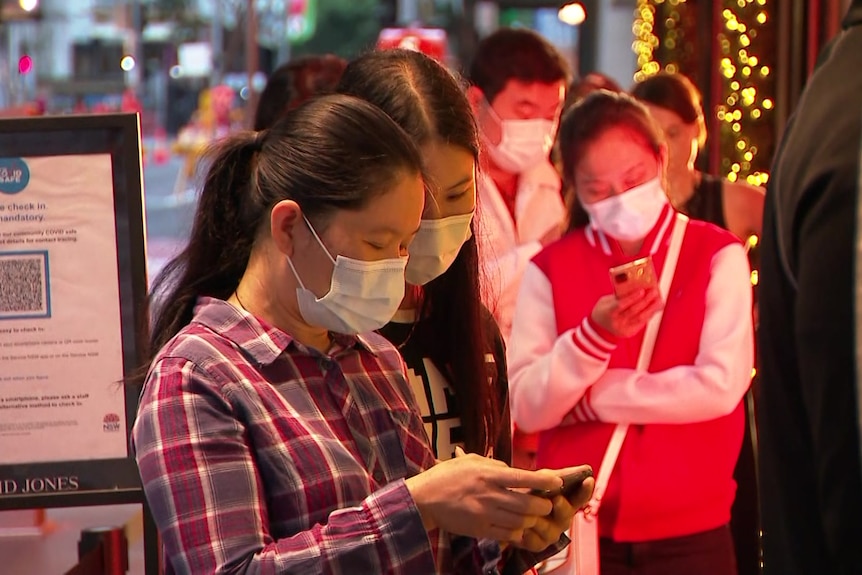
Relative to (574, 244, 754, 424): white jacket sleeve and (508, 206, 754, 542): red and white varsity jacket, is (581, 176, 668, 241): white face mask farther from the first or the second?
(574, 244, 754, 424): white jacket sleeve

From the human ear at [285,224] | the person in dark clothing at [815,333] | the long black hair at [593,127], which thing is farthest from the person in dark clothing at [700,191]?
the person in dark clothing at [815,333]

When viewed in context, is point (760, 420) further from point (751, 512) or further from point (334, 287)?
point (751, 512)

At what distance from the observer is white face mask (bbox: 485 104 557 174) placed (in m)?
3.63

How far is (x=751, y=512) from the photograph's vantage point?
3189 mm

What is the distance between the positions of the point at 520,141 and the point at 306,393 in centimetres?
216

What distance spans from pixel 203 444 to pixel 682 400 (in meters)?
1.53

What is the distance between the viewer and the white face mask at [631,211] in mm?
2922

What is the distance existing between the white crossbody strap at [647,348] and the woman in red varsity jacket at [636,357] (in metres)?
0.01

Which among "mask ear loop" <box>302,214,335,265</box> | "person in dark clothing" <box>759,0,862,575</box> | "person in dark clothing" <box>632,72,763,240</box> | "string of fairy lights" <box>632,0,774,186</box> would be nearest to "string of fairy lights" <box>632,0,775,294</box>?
"string of fairy lights" <box>632,0,774,186</box>

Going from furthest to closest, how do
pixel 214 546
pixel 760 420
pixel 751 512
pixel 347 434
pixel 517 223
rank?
pixel 517 223
pixel 751 512
pixel 347 434
pixel 214 546
pixel 760 420

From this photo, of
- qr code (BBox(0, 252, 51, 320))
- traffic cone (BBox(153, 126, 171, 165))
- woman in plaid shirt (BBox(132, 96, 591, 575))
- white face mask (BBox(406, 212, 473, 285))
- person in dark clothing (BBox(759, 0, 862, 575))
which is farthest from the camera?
traffic cone (BBox(153, 126, 171, 165))

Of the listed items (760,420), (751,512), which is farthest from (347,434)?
(751,512)

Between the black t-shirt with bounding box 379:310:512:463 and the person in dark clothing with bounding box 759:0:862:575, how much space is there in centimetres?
79

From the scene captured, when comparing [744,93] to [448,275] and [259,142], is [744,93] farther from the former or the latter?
[259,142]
